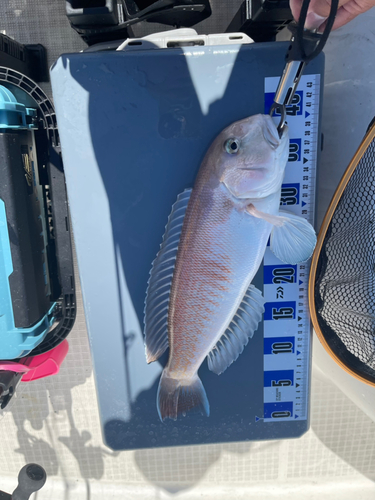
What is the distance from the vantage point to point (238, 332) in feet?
2.72

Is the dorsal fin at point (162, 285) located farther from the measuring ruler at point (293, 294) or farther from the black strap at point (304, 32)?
the black strap at point (304, 32)

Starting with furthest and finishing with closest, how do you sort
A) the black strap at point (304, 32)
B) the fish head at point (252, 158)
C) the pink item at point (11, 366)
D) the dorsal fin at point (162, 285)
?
the pink item at point (11, 366), the dorsal fin at point (162, 285), the fish head at point (252, 158), the black strap at point (304, 32)

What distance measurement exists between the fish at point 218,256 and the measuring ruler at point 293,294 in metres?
0.05

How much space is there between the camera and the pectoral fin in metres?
0.72

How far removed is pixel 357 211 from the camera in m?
0.77

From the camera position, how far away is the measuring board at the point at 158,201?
71 centimetres

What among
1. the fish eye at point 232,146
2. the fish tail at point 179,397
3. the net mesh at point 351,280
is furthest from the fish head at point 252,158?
the fish tail at point 179,397

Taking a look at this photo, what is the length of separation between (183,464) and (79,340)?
0.66 m

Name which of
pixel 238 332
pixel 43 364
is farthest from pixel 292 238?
pixel 43 364

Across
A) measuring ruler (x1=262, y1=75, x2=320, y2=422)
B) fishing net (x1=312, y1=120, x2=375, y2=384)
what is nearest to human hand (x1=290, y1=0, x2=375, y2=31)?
measuring ruler (x1=262, y1=75, x2=320, y2=422)

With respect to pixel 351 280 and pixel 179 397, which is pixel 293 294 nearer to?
pixel 351 280

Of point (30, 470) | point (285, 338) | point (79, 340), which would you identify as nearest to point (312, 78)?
point (285, 338)

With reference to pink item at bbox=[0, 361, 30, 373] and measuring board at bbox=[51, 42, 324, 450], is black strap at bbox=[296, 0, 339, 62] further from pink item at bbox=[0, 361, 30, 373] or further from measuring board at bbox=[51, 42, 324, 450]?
pink item at bbox=[0, 361, 30, 373]

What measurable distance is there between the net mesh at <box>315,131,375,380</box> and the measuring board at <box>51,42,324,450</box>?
0.06m
